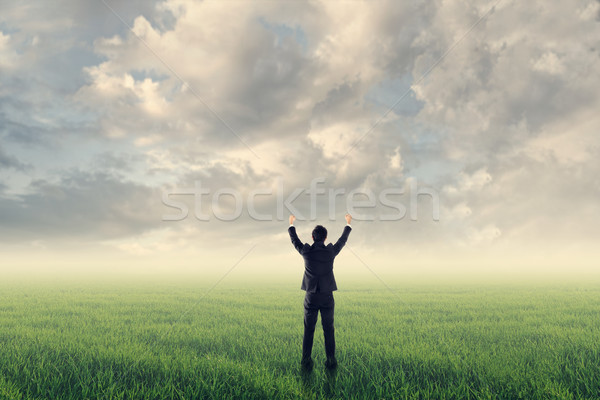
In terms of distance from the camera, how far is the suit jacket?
707 cm

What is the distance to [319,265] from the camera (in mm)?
7148

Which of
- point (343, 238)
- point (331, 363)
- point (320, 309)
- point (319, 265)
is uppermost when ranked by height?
point (343, 238)

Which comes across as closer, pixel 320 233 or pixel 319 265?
pixel 319 265

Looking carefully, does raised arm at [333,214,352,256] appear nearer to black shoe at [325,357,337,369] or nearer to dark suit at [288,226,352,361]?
dark suit at [288,226,352,361]

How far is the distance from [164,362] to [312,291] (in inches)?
145

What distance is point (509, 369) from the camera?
7.71 metres

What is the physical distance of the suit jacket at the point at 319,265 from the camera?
7074 mm

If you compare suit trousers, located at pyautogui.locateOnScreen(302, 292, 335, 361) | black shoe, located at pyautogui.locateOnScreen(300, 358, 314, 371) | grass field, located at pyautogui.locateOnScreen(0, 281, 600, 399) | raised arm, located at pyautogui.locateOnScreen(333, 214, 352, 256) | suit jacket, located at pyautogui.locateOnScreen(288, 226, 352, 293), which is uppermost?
raised arm, located at pyautogui.locateOnScreen(333, 214, 352, 256)

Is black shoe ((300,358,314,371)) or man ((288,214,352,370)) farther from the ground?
man ((288,214,352,370))

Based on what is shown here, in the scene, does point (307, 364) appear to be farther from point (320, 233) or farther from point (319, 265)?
point (320, 233)

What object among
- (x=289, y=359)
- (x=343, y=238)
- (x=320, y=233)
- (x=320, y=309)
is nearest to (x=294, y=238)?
(x=320, y=233)

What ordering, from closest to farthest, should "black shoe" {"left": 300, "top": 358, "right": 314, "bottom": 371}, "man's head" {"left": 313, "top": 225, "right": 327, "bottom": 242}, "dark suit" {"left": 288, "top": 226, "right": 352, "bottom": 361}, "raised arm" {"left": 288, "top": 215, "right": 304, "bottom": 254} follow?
"dark suit" {"left": 288, "top": 226, "right": 352, "bottom": 361}, "man's head" {"left": 313, "top": 225, "right": 327, "bottom": 242}, "raised arm" {"left": 288, "top": 215, "right": 304, "bottom": 254}, "black shoe" {"left": 300, "top": 358, "right": 314, "bottom": 371}

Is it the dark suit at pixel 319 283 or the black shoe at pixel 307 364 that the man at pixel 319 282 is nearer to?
the dark suit at pixel 319 283

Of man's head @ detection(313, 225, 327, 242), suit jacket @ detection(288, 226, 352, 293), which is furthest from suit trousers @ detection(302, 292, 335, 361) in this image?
man's head @ detection(313, 225, 327, 242)
